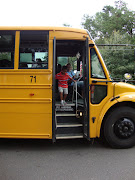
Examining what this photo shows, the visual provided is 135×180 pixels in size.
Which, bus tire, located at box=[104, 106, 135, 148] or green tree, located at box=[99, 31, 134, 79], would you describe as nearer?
bus tire, located at box=[104, 106, 135, 148]

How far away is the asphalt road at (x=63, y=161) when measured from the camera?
10.5ft

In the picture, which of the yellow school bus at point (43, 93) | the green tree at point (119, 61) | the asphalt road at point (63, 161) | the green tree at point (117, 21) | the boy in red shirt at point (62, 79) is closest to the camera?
the asphalt road at point (63, 161)

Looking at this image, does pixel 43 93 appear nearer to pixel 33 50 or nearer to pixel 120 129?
pixel 33 50

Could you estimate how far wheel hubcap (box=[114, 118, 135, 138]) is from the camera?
4324 mm

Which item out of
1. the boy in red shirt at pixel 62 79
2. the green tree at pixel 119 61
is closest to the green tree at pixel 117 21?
the green tree at pixel 119 61

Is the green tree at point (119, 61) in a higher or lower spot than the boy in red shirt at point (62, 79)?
higher

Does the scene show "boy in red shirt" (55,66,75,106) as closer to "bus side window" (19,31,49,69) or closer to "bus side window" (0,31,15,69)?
"bus side window" (19,31,49,69)

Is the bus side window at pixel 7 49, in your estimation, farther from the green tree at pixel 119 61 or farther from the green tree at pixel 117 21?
the green tree at pixel 117 21

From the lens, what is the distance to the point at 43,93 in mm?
4242

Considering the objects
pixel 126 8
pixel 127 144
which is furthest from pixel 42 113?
pixel 126 8

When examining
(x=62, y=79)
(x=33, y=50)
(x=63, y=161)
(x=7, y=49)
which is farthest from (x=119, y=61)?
(x=63, y=161)

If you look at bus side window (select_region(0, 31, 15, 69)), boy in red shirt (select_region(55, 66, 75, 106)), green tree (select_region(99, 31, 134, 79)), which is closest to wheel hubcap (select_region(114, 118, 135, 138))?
boy in red shirt (select_region(55, 66, 75, 106))

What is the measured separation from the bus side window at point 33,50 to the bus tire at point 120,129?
1.96m

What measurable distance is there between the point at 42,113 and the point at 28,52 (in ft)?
4.73
